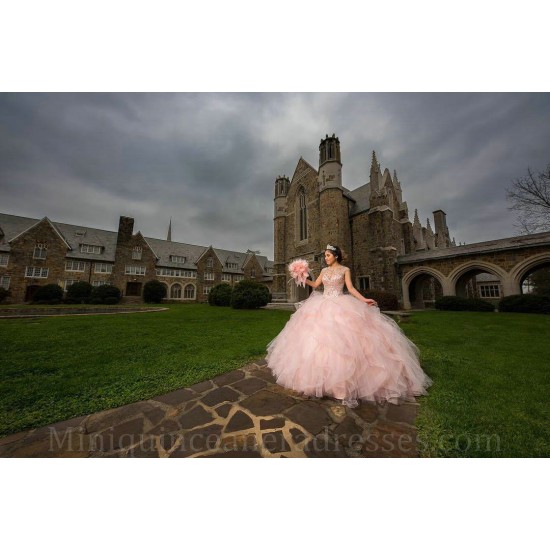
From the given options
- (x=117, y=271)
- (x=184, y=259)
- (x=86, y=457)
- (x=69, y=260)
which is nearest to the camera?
(x=86, y=457)

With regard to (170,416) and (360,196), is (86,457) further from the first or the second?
(360,196)

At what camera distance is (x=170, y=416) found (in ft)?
8.43

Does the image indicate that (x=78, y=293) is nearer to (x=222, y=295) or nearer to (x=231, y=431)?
(x=222, y=295)

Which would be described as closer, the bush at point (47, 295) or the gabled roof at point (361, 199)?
the bush at point (47, 295)

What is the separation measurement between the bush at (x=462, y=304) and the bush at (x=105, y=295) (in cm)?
3182

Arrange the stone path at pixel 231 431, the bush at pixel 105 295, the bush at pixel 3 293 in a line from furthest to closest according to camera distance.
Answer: the bush at pixel 105 295
the bush at pixel 3 293
the stone path at pixel 231 431

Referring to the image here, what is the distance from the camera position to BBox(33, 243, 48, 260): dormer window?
24.1 m

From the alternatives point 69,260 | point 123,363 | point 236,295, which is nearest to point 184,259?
point 69,260

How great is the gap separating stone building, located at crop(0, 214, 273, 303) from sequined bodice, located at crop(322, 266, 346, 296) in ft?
100

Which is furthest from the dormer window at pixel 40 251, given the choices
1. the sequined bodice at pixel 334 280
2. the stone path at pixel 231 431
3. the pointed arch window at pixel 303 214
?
the sequined bodice at pixel 334 280

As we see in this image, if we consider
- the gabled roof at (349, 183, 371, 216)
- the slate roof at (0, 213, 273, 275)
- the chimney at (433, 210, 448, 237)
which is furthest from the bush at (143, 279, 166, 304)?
the chimney at (433, 210, 448, 237)

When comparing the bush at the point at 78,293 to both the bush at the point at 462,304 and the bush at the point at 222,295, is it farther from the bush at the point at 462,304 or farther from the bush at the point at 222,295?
the bush at the point at 462,304

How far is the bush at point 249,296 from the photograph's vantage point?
16406 millimetres

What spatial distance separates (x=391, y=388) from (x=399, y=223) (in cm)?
2496
